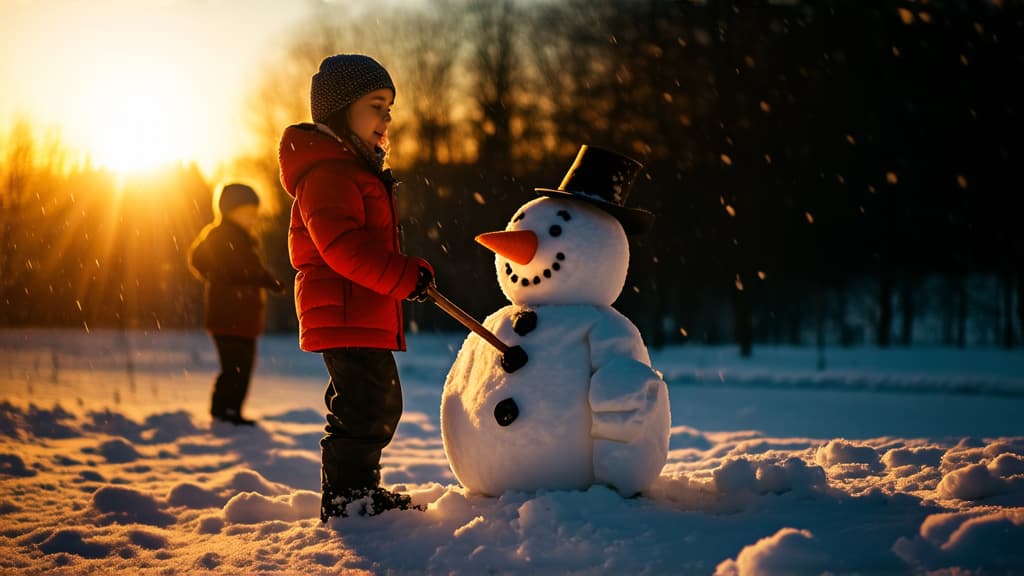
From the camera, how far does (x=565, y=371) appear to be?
143 inches

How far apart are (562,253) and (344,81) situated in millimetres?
1200

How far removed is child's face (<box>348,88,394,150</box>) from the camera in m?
3.83

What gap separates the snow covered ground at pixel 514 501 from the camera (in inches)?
114

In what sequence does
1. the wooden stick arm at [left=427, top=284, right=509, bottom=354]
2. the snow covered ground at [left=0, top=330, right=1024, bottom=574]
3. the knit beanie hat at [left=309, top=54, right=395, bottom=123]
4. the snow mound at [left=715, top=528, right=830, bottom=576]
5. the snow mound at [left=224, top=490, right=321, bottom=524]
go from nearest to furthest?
the snow mound at [left=715, top=528, right=830, bottom=576], the snow covered ground at [left=0, top=330, right=1024, bottom=574], the wooden stick arm at [left=427, top=284, right=509, bottom=354], the knit beanie hat at [left=309, top=54, right=395, bottom=123], the snow mound at [left=224, top=490, right=321, bottom=524]

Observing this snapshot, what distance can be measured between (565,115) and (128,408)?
11.9 metres

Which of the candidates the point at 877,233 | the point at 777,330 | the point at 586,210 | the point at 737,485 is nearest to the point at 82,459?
the point at 586,210

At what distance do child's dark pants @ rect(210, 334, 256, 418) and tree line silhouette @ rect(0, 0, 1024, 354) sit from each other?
8909 millimetres

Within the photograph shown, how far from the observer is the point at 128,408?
30.0ft

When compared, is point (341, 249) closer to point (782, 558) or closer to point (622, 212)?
point (622, 212)

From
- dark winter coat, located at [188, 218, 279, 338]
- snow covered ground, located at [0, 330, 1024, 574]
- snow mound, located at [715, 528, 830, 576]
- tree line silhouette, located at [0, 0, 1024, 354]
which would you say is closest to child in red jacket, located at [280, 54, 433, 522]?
snow covered ground, located at [0, 330, 1024, 574]

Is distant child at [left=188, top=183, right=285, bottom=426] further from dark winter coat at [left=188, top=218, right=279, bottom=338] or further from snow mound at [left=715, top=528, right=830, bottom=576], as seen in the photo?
snow mound at [left=715, top=528, right=830, bottom=576]

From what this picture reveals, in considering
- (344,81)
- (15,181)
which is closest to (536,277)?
(344,81)

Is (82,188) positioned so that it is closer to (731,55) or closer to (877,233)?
(731,55)

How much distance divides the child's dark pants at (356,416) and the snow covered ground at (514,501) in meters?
0.21
